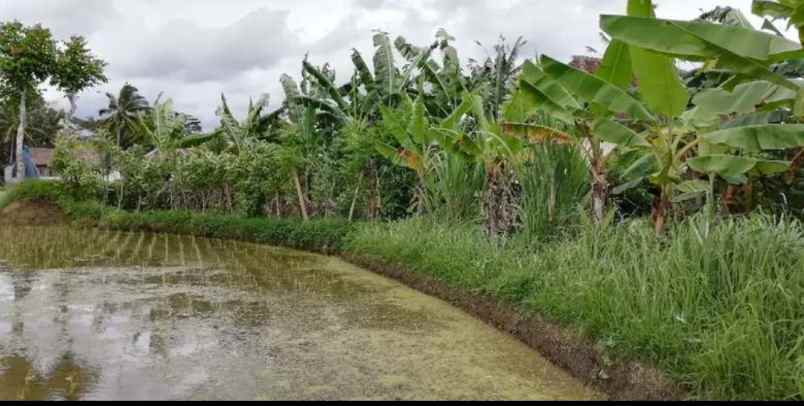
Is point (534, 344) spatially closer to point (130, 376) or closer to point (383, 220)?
point (130, 376)

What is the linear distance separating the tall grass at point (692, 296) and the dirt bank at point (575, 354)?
0.08 m

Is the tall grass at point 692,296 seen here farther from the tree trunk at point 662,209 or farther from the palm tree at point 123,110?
the palm tree at point 123,110

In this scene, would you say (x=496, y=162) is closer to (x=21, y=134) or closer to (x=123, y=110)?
(x=21, y=134)

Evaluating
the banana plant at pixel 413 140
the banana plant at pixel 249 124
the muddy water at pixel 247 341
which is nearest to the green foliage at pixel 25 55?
the banana plant at pixel 249 124

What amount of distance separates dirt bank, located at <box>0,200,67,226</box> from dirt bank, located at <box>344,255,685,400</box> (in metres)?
13.6

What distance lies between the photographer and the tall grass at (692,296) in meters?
3.00

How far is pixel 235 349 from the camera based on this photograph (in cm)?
457

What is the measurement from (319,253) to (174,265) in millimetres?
2315

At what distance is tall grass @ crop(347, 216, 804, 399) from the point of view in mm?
2998

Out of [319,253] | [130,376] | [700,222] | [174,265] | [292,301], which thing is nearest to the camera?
[130,376]

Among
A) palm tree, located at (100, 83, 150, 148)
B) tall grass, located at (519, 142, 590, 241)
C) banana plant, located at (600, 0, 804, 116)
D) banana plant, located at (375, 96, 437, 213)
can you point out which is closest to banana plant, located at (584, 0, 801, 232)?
banana plant, located at (600, 0, 804, 116)

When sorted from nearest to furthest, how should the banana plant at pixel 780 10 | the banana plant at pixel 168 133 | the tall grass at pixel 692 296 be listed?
the tall grass at pixel 692 296
the banana plant at pixel 780 10
the banana plant at pixel 168 133

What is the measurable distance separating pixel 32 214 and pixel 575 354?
16281 mm

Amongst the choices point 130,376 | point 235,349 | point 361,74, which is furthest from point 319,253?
point 130,376
